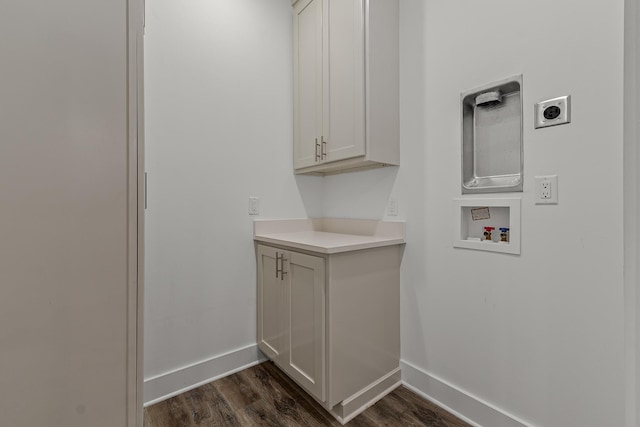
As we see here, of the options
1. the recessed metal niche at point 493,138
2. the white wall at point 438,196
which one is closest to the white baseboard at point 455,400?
the white wall at point 438,196

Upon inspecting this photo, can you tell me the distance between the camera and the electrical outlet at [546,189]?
3.77 feet

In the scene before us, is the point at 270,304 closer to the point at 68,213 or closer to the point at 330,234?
the point at 330,234

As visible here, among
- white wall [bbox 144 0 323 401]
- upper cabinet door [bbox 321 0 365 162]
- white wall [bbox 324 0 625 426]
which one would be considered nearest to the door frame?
white wall [bbox 144 0 323 401]

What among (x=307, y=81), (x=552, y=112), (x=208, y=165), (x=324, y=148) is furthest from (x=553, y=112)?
(x=208, y=165)

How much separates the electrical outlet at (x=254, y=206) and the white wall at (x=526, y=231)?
959 millimetres

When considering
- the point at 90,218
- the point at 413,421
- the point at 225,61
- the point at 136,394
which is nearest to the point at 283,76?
the point at 225,61

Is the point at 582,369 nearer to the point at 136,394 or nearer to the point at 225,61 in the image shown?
the point at 136,394

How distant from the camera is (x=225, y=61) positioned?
1.85 metres

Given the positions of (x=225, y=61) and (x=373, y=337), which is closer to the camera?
(x=373, y=337)

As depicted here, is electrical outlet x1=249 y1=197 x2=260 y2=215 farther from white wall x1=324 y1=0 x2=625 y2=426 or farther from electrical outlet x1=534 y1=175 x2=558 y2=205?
electrical outlet x1=534 y1=175 x2=558 y2=205

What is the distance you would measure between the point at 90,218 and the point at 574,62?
1.69 meters

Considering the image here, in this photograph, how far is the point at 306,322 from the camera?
60.3 inches

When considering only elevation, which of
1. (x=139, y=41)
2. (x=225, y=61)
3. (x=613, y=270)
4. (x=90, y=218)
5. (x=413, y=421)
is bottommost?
A: (x=413, y=421)

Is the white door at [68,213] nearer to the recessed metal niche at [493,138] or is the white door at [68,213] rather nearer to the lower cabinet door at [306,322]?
the lower cabinet door at [306,322]
